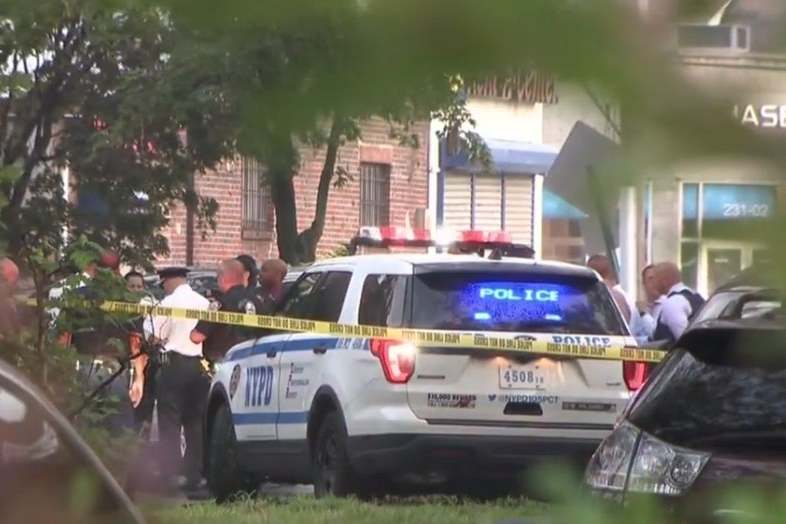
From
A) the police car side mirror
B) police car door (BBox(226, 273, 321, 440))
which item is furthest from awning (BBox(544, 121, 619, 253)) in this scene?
police car door (BBox(226, 273, 321, 440))

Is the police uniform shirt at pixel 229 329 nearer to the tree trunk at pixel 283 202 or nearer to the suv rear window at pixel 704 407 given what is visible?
the suv rear window at pixel 704 407

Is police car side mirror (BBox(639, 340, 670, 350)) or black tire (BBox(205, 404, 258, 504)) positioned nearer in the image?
police car side mirror (BBox(639, 340, 670, 350))

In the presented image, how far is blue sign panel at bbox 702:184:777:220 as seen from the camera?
1.04 m

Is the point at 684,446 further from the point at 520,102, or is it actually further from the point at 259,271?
the point at 259,271

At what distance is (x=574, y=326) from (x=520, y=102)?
358 inches

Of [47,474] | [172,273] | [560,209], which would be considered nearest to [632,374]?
[172,273]

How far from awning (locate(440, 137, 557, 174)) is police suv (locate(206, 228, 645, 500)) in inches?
294

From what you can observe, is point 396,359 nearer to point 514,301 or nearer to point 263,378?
point 514,301

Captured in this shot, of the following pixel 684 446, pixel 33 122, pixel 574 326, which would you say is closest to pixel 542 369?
pixel 574 326

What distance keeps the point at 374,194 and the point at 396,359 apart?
7661mm

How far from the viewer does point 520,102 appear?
124 cm

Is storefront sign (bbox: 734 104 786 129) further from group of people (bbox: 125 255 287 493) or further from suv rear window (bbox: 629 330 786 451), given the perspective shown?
group of people (bbox: 125 255 287 493)

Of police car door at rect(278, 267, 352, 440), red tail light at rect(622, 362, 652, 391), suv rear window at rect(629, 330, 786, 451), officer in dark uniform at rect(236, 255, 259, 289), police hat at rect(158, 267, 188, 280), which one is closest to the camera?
suv rear window at rect(629, 330, 786, 451)

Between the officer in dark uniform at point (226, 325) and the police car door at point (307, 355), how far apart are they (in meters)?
0.90
